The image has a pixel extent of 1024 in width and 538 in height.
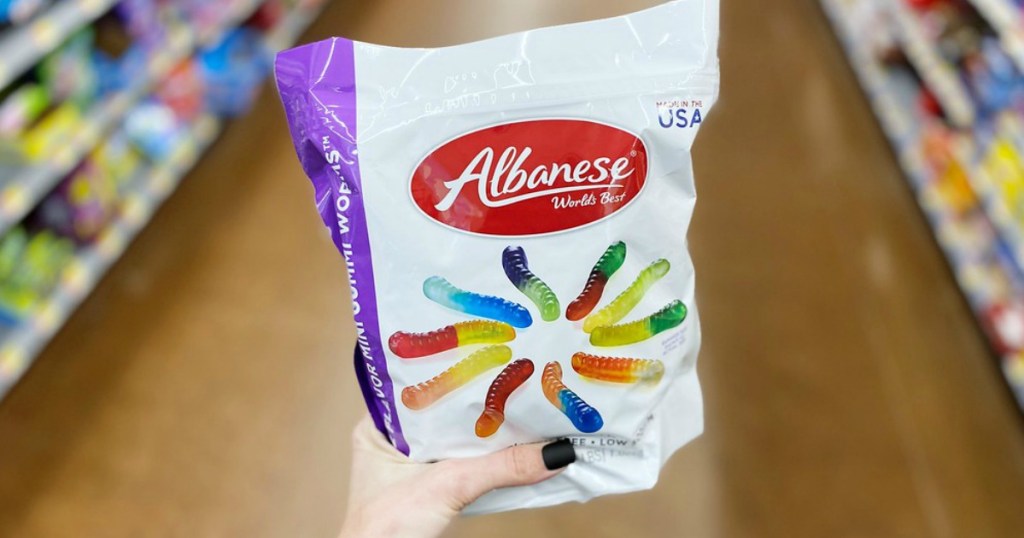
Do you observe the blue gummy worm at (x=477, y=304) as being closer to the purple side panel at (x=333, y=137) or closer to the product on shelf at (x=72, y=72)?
the purple side panel at (x=333, y=137)

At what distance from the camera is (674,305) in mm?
796

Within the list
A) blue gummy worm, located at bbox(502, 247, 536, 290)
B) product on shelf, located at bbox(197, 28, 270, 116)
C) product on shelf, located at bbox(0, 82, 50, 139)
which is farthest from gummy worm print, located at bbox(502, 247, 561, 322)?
product on shelf, located at bbox(197, 28, 270, 116)

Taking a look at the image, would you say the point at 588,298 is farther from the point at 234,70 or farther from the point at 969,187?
the point at 234,70

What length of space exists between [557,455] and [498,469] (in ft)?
0.23

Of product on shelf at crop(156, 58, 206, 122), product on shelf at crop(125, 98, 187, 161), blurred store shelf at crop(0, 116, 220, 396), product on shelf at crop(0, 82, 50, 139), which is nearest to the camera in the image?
product on shelf at crop(0, 82, 50, 139)

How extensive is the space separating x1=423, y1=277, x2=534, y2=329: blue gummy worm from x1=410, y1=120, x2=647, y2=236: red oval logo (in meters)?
0.07

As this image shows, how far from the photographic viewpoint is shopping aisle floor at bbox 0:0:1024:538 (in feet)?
5.00

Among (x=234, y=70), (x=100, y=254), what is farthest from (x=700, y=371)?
(x=234, y=70)

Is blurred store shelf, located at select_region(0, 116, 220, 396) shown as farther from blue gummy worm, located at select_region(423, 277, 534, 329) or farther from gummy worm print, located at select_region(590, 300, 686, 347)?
gummy worm print, located at select_region(590, 300, 686, 347)

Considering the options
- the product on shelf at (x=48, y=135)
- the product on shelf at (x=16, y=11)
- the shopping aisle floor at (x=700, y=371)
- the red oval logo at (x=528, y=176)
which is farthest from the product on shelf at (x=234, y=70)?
the red oval logo at (x=528, y=176)

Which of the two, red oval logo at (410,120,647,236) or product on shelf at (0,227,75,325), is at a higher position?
product on shelf at (0,227,75,325)

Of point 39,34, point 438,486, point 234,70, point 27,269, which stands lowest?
point 438,486

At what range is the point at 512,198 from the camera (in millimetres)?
709

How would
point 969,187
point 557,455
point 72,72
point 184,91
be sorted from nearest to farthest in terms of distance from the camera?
1. point 557,455
2. point 72,72
3. point 969,187
4. point 184,91
